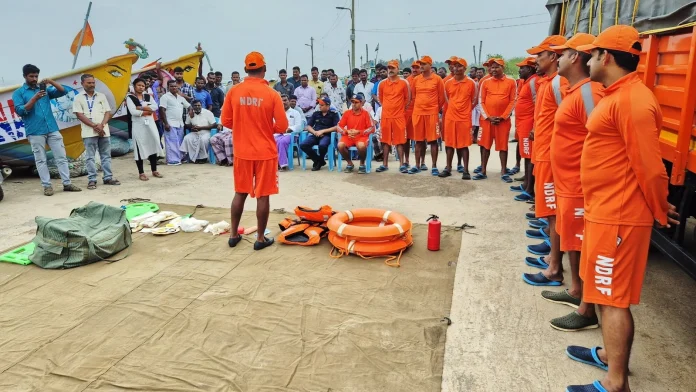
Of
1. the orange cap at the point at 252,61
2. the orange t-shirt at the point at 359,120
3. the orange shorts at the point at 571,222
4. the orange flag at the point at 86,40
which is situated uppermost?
the orange flag at the point at 86,40

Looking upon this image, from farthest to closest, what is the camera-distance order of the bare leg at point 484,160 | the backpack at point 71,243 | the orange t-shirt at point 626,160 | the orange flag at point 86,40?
the orange flag at point 86,40, the bare leg at point 484,160, the backpack at point 71,243, the orange t-shirt at point 626,160

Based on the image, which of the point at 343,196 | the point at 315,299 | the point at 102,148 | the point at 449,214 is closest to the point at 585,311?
the point at 315,299

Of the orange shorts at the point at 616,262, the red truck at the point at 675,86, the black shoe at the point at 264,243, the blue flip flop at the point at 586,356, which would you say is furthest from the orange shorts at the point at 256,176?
the red truck at the point at 675,86

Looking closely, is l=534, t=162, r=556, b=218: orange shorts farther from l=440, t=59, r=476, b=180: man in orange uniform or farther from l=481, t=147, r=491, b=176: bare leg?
l=481, t=147, r=491, b=176: bare leg

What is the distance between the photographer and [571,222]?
116 inches

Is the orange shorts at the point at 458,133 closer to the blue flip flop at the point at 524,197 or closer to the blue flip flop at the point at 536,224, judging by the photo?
the blue flip flop at the point at 524,197

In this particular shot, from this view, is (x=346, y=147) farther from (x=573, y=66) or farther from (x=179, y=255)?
(x=573, y=66)

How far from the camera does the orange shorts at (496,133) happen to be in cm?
706

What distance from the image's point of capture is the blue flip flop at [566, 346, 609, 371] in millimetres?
2494

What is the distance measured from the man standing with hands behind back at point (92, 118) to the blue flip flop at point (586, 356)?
6.94 metres

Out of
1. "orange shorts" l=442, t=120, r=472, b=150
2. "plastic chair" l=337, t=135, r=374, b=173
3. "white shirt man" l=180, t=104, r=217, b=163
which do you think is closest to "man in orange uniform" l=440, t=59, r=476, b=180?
"orange shorts" l=442, t=120, r=472, b=150

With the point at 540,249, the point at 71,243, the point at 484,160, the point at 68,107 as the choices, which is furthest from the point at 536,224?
the point at 68,107

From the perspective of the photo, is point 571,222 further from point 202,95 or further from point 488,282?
point 202,95

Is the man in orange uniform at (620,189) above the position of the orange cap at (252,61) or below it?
below
